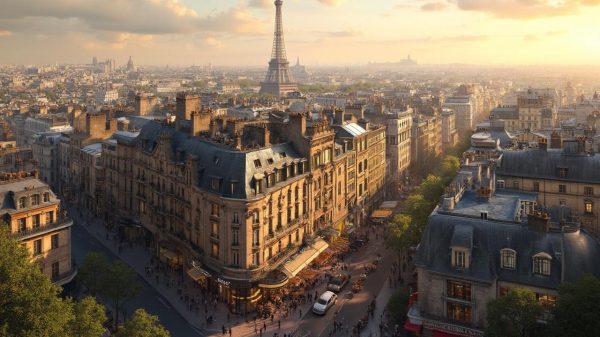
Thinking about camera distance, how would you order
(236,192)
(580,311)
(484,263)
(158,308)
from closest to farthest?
(580,311), (484,263), (236,192), (158,308)

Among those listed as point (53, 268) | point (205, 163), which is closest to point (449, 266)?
point (205, 163)

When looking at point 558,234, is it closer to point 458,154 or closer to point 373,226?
point 373,226

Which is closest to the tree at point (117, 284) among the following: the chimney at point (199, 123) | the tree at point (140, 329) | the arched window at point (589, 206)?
the tree at point (140, 329)

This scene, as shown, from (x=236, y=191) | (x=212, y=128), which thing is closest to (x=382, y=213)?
(x=212, y=128)

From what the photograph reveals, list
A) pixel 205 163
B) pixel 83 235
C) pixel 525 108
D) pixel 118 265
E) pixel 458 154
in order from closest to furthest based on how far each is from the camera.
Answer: pixel 118 265
pixel 205 163
pixel 83 235
pixel 458 154
pixel 525 108

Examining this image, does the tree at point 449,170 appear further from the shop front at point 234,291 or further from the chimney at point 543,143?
the shop front at point 234,291

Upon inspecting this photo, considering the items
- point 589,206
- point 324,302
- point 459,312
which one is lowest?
point 324,302

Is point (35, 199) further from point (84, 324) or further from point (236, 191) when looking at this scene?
point (84, 324)
